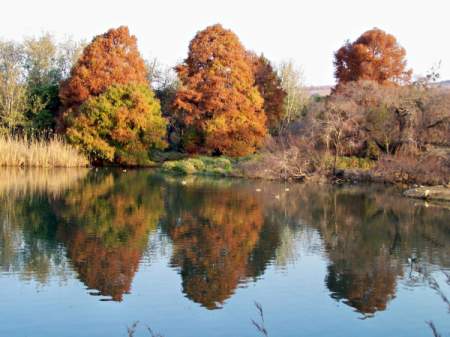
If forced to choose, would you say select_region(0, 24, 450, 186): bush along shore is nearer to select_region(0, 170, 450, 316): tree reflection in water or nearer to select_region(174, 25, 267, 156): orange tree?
select_region(174, 25, 267, 156): orange tree

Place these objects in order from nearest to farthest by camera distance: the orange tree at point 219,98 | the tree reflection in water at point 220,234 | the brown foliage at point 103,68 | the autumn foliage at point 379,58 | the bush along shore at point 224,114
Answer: the tree reflection in water at point 220,234 < the bush along shore at point 224,114 < the orange tree at point 219,98 < the brown foliage at point 103,68 < the autumn foliage at point 379,58

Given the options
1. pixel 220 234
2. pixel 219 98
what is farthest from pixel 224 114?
pixel 220 234

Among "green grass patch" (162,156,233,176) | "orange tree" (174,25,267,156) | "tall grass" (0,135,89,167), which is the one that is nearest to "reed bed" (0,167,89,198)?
"tall grass" (0,135,89,167)

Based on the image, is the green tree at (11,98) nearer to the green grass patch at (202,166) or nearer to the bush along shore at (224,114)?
the bush along shore at (224,114)

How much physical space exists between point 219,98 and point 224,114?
1.05 meters

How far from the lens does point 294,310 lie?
9.11 m

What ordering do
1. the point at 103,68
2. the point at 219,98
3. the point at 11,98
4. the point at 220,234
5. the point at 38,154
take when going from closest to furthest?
1. the point at 220,234
2. the point at 38,154
3. the point at 219,98
4. the point at 103,68
5. the point at 11,98

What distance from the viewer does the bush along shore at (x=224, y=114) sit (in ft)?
98.2

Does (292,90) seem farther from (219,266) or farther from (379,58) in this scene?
(219,266)

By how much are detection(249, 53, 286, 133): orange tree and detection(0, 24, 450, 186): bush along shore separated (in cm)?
7

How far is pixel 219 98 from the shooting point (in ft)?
125

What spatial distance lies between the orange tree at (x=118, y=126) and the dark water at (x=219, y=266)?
51.9 feet

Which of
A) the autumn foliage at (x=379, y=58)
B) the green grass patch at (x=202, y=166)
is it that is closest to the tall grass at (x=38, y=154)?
the green grass patch at (x=202, y=166)

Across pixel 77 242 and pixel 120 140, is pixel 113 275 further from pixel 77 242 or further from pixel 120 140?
pixel 120 140
